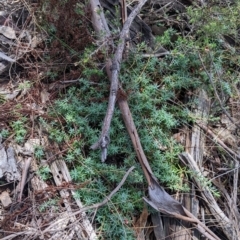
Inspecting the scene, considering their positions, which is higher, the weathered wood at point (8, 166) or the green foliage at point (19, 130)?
the green foliage at point (19, 130)

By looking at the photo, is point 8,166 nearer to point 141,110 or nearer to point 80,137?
point 80,137

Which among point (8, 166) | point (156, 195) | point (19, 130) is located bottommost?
point (156, 195)

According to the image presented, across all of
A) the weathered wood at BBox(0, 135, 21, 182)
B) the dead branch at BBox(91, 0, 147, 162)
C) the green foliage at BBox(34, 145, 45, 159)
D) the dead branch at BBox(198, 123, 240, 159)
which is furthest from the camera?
the dead branch at BBox(198, 123, 240, 159)

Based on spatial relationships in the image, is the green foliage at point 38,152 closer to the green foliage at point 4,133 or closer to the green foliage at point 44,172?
the green foliage at point 44,172

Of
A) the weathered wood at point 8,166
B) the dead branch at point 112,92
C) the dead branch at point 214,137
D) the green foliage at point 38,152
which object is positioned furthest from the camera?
the dead branch at point 214,137

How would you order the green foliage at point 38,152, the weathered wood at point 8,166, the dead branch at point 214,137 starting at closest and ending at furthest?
the weathered wood at point 8,166
the green foliage at point 38,152
the dead branch at point 214,137

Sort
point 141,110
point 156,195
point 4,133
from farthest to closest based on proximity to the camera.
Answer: point 141,110
point 4,133
point 156,195

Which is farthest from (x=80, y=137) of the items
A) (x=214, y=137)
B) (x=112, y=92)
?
(x=214, y=137)

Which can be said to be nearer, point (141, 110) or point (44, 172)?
point (44, 172)

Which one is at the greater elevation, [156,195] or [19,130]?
[19,130]

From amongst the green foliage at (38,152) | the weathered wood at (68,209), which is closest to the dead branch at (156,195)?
the weathered wood at (68,209)

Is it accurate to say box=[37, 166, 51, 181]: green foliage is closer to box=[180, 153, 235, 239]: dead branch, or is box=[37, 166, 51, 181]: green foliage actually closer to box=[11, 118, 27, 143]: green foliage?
box=[11, 118, 27, 143]: green foliage

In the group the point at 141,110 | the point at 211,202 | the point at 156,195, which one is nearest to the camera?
the point at 156,195

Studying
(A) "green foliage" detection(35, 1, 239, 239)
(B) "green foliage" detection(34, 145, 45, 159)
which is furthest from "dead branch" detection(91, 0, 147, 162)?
(B) "green foliage" detection(34, 145, 45, 159)
